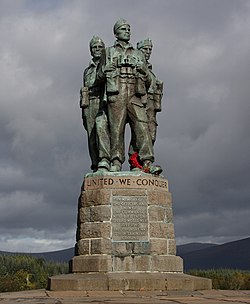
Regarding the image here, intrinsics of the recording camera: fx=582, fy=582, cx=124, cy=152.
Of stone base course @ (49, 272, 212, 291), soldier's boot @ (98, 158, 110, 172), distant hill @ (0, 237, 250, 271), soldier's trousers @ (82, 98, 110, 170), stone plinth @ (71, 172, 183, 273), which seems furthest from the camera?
distant hill @ (0, 237, 250, 271)

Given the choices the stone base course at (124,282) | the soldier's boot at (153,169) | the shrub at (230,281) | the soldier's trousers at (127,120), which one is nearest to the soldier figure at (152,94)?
the soldier's trousers at (127,120)

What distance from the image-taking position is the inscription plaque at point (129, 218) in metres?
12.4

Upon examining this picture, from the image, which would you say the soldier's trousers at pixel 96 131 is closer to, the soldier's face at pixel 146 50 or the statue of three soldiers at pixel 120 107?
the statue of three soldiers at pixel 120 107

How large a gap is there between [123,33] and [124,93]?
57.2 inches

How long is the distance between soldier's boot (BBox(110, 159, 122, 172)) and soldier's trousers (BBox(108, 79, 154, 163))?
7 centimetres

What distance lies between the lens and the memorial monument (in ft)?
39.1

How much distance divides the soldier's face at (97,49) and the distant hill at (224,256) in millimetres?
94270

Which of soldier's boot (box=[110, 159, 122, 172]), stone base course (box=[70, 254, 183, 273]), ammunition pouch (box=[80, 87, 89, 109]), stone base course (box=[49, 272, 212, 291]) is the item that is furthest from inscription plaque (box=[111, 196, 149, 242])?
ammunition pouch (box=[80, 87, 89, 109])

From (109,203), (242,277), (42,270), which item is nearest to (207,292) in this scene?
(109,203)

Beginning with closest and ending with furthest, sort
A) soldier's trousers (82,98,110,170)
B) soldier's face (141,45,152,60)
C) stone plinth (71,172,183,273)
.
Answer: stone plinth (71,172,183,273) → soldier's trousers (82,98,110,170) → soldier's face (141,45,152,60)

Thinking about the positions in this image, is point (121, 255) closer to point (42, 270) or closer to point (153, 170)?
point (153, 170)

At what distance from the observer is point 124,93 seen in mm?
13500

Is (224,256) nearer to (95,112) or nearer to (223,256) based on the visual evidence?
(223,256)

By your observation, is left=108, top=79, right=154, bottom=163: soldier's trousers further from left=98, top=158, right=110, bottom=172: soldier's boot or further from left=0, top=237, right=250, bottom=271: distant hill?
left=0, top=237, right=250, bottom=271: distant hill
